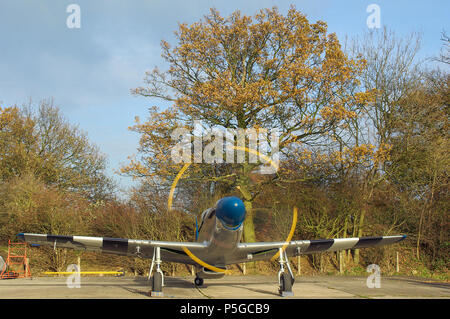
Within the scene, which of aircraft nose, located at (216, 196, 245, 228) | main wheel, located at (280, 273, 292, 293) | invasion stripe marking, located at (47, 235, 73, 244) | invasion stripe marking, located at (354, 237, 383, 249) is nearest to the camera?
aircraft nose, located at (216, 196, 245, 228)

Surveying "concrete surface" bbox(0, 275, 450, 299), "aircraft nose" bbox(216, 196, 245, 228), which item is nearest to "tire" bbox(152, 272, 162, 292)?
"concrete surface" bbox(0, 275, 450, 299)

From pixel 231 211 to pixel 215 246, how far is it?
1711 mm

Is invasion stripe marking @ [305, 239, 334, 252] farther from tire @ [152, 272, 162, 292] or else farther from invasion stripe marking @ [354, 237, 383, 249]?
tire @ [152, 272, 162, 292]

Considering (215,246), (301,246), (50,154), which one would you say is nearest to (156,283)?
(215,246)

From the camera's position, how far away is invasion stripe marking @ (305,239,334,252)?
11453mm

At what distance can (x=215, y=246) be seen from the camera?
9.92 meters

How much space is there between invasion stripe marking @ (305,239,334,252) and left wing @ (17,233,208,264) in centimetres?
349

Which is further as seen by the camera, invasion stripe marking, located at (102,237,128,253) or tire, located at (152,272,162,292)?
invasion stripe marking, located at (102,237,128,253)

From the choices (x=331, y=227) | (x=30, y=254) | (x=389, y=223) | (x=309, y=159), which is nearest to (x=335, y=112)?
(x=309, y=159)

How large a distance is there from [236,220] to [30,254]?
1503 centimetres

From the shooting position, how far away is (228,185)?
20125 mm

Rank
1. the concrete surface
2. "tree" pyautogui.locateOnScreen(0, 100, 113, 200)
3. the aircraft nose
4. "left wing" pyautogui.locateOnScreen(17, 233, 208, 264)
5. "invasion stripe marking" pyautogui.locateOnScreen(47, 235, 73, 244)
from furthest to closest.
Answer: "tree" pyautogui.locateOnScreen(0, 100, 113, 200) < "invasion stripe marking" pyautogui.locateOnScreen(47, 235, 73, 244) < "left wing" pyautogui.locateOnScreen(17, 233, 208, 264) < the concrete surface < the aircraft nose

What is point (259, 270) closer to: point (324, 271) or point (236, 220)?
point (324, 271)

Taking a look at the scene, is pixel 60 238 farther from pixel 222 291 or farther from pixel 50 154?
pixel 50 154
